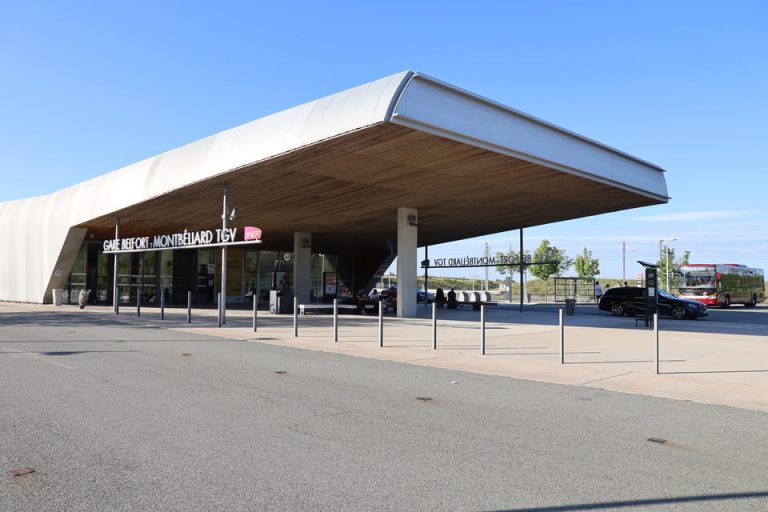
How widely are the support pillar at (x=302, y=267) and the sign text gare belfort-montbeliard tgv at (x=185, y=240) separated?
1159cm

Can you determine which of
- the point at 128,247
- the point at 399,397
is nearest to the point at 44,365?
the point at 399,397

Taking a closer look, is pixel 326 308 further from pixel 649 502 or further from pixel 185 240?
pixel 649 502

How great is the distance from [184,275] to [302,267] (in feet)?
41.7

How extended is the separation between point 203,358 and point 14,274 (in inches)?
1329

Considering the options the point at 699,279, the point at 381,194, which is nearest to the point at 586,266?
the point at 699,279

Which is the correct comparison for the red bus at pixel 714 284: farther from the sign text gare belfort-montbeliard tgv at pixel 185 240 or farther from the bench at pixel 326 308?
the sign text gare belfort-montbeliard tgv at pixel 185 240

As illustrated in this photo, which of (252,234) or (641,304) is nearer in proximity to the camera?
(252,234)

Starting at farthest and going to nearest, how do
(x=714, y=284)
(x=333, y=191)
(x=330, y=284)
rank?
(x=714, y=284) < (x=330, y=284) < (x=333, y=191)

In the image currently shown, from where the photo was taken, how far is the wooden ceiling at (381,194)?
711 inches

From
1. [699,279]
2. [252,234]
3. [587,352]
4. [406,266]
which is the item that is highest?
[252,234]

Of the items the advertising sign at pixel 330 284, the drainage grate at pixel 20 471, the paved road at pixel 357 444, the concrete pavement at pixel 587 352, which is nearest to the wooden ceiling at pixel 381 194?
the advertising sign at pixel 330 284

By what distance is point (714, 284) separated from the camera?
40.8 meters

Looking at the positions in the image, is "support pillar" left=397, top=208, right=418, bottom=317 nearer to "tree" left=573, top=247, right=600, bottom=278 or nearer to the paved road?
the paved road

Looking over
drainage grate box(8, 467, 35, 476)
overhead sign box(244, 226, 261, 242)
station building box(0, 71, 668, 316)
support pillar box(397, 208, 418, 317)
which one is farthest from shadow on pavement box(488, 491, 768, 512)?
support pillar box(397, 208, 418, 317)
